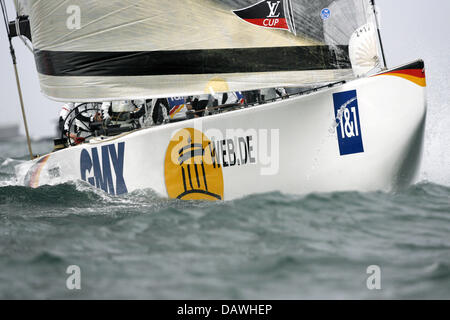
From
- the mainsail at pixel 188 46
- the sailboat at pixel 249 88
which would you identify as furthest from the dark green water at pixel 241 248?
the mainsail at pixel 188 46

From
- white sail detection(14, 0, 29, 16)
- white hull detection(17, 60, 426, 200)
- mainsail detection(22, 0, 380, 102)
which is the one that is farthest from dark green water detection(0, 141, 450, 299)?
white sail detection(14, 0, 29, 16)

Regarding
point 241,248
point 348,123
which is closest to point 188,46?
point 348,123

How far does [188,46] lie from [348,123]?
1.61 metres

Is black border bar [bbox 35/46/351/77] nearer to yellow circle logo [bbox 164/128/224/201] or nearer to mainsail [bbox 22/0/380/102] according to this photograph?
mainsail [bbox 22/0/380/102]

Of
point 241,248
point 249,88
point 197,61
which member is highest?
point 197,61

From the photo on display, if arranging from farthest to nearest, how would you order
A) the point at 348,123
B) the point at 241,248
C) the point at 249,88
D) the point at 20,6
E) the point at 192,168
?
the point at 20,6 < the point at 192,168 < the point at 249,88 < the point at 348,123 < the point at 241,248

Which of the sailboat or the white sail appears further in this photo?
the white sail

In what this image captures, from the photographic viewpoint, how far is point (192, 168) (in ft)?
16.5

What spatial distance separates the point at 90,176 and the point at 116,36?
4.93 ft

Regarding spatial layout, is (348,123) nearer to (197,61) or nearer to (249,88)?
(249,88)

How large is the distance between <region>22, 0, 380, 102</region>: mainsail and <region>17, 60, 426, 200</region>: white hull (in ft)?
0.99

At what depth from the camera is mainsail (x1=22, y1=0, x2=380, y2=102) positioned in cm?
466

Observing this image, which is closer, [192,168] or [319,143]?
[319,143]

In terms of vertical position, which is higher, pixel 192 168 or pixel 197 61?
pixel 197 61
